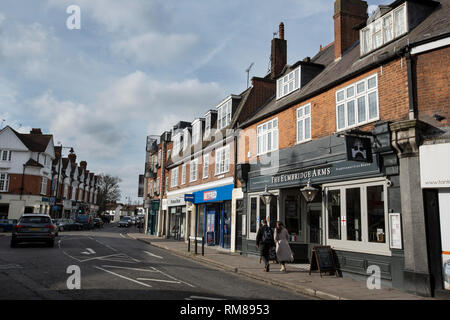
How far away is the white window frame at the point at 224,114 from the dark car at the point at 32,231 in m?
11.8

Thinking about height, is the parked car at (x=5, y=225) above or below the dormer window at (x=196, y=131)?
below

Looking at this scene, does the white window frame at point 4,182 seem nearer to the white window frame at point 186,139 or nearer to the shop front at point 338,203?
the white window frame at point 186,139

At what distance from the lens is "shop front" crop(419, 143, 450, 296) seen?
854 centimetres

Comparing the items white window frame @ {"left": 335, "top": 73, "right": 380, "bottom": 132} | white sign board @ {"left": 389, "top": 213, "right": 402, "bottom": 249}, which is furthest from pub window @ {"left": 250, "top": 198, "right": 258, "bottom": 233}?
white sign board @ {"left": 389, "top": 213, "right": 402, "bottom": 249}

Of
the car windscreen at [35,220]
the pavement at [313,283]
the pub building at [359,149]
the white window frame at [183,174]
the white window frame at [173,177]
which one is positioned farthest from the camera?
the white window frame at [173,177]

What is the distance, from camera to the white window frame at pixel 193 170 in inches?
1041

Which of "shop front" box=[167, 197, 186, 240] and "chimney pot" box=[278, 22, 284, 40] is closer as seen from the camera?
"chimney pot" box=[278, 22, 284, 40]

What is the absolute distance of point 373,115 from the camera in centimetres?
1103

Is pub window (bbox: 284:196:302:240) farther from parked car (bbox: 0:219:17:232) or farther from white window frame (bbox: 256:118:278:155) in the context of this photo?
parked car (bbox: 0:219:17:232)

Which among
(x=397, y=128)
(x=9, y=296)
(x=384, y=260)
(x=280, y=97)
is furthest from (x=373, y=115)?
(x=9, y=296)

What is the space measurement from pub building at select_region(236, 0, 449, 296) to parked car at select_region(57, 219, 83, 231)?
30.3 metres

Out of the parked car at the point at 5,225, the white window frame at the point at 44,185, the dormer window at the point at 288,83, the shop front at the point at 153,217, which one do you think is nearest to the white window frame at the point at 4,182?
the white window frame at the point at 44,185

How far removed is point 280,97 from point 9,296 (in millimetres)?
14386

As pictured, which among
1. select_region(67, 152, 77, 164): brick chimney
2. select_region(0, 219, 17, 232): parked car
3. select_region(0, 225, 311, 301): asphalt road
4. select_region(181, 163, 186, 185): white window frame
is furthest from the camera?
select_region(67, 152, 77, 164): brick chimney
